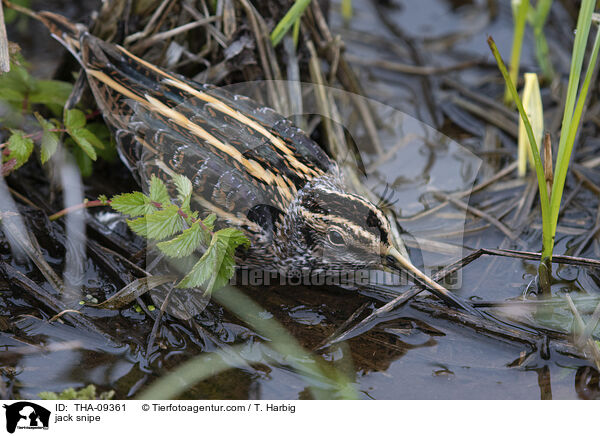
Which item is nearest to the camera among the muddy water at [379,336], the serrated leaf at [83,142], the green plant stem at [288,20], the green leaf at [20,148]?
the muddy water at [379,336]

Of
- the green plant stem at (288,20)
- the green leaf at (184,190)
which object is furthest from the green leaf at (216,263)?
the green plant stem at (288,20)

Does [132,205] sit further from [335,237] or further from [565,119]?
[565,119]

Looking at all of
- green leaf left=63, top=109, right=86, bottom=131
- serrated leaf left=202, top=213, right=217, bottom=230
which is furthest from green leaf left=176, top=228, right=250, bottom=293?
green leaf left=63, top=109, right=86, bottom=131

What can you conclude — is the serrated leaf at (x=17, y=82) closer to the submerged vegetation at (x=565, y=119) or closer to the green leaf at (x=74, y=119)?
the green leaf at (x=74, y=119)

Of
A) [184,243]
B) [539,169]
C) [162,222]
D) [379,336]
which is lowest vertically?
[379,336]

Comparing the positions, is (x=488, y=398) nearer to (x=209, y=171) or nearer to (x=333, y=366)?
(x=333, y=366)
